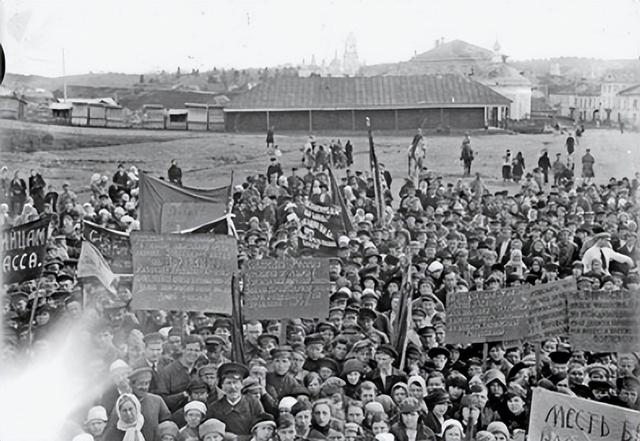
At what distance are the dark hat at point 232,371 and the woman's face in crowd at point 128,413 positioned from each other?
2.08ft

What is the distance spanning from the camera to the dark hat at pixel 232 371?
9500 mm

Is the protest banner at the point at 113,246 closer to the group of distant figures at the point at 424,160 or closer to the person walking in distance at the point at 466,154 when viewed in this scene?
the group of distant figures at the point at 424,160

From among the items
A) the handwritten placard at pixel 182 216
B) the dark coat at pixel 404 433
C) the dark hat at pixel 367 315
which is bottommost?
the dark coat at pixel 404 433

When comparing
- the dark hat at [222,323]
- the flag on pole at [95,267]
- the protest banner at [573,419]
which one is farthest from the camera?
the flag on pole at [95,267]

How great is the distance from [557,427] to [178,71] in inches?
161

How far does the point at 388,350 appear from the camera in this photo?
9844 mm

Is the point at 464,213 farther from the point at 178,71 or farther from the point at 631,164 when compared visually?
the point at 178,71

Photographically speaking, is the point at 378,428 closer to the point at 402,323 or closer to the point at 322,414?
the point at 322,414

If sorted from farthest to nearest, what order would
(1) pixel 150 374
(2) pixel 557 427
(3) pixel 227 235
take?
(3) pixel 227 235, (1) pixel 150 374, (2) pixel 557 427

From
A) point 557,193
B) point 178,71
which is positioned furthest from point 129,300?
point 557,193

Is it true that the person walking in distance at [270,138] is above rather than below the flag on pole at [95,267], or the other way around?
above

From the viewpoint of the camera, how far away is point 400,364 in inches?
389

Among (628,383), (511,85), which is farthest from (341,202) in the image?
(628,383)

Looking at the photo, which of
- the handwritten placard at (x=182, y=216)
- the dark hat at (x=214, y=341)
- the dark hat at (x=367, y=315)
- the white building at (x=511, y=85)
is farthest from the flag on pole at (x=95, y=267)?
the white building at (x=511, y=85)
